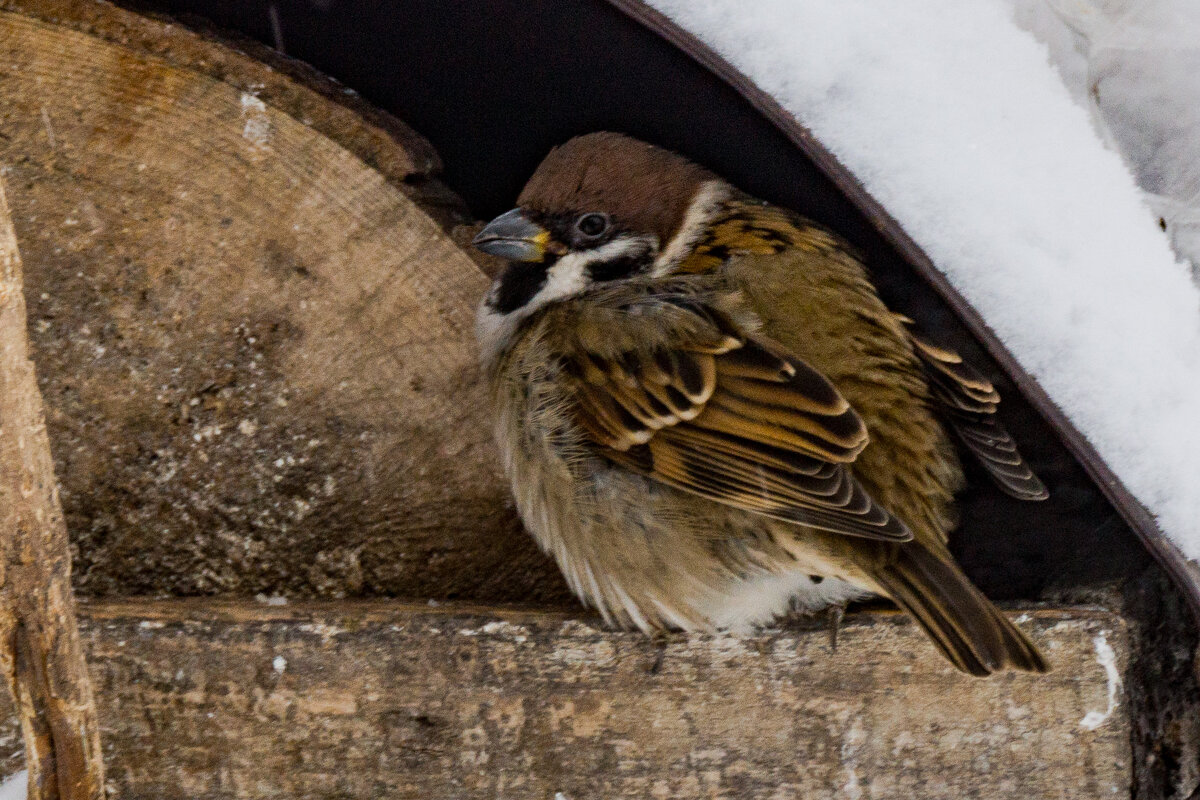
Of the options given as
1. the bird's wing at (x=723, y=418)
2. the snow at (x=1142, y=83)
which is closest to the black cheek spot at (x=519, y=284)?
the bird's wing at (x=723, y=418)

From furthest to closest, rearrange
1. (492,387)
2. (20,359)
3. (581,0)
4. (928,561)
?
(492,387) → (581,0) → (928,561) → (20,359)

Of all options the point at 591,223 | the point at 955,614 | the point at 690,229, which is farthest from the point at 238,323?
the point at 955,614

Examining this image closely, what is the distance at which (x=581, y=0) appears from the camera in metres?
1.51

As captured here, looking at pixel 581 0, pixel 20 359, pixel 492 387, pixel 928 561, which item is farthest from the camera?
pixel 492 387

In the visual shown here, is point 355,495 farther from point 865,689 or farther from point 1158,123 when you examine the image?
point 1158,123

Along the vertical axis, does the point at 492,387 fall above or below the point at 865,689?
above

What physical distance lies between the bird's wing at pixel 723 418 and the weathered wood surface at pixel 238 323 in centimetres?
24

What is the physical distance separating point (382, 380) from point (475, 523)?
0.25 m

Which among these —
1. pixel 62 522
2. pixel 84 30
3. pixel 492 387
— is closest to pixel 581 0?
pixel 492 387

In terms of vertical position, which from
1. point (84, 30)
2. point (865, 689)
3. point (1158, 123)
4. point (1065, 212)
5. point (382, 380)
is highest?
point (1158, 123)

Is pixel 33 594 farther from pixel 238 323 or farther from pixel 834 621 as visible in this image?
pixel 834 621

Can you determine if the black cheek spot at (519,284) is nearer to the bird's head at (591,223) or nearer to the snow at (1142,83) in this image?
the bird's head at (591,223)

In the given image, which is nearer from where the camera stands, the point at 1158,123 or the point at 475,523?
the point at 1158,123

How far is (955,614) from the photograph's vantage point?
1321 millimetres
